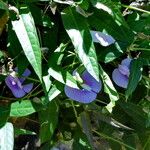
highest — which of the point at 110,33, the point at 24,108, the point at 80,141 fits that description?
the point at 110,33

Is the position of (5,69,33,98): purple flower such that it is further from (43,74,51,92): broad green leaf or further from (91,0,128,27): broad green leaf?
(91,0,128,27): broad green leaf

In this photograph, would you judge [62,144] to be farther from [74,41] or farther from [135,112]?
[74,41]

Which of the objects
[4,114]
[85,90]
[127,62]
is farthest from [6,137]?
[127,62]

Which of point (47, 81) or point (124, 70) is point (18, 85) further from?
point (124, 70)

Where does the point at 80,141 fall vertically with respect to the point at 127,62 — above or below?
below

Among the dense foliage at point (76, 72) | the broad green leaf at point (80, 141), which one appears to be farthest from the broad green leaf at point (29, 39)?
the broad green leaf at point (80, 141)

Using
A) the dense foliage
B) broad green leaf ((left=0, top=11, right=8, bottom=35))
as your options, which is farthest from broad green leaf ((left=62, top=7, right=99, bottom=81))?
broad green leaf ((left=0, top=11, right=8, bottom=35))

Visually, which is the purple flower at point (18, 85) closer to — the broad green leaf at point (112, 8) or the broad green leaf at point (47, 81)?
the broad green leaf at point (47, 81)
